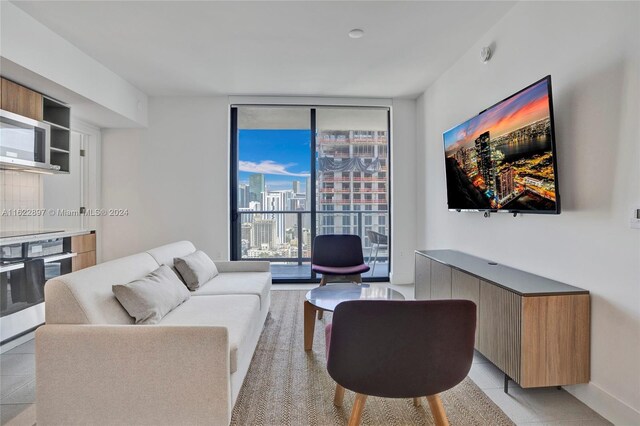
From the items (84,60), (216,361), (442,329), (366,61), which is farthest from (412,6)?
(84,60)

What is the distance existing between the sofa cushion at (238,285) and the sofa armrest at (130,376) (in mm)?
1144

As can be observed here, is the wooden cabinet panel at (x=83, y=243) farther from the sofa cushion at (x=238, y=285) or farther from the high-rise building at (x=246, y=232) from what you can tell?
the high-rise building at (x=246, y=232)

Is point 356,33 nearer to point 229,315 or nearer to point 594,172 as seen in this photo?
point 594,172

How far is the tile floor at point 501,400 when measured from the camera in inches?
71.4

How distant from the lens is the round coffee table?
2506mm

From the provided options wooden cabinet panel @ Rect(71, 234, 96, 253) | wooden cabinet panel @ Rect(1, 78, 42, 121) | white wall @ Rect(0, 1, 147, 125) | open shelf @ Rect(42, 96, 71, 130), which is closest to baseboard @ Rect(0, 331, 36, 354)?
wooden cabinet panel @ Rect(71, 234, 96, 253)

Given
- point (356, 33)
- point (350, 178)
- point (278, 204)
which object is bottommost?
point (278, 204)

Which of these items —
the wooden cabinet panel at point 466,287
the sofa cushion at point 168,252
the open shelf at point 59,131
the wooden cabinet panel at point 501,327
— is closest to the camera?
the wooden cabinet panel at point 501,327

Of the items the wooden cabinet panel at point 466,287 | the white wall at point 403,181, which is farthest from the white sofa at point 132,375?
the white wall at point 403,181

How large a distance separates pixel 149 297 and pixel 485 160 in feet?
8.77

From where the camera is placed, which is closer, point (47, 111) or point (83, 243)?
point (47, 111)

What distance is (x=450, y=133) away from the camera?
333 cm

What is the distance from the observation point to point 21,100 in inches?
112

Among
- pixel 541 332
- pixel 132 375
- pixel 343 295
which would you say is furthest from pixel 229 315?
pixel 541 332
